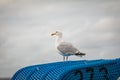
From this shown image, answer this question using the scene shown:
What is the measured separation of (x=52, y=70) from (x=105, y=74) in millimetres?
2912

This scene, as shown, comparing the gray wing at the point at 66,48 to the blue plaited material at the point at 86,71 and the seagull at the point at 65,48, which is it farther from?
the blue plaited material at the point at 86,71

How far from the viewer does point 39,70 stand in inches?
878

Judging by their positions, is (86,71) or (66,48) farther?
(66,48)

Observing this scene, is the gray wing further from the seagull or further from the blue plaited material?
the blue plaited material

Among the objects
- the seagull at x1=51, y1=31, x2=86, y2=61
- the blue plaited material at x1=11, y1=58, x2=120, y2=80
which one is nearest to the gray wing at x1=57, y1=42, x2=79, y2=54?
the seagull at x1=51, y1=31, x2=86, y2=61

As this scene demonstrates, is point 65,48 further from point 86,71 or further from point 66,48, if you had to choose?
point 86,71

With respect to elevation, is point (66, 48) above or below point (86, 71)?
above

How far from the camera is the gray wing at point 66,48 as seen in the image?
101ft

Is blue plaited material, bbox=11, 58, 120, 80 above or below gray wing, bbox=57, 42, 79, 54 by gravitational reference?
below

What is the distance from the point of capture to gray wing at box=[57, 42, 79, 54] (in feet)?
101

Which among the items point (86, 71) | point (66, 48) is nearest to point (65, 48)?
point (66, 48)

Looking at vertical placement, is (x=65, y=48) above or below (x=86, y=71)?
above

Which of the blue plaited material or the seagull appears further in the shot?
the seagull

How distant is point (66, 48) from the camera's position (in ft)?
101
